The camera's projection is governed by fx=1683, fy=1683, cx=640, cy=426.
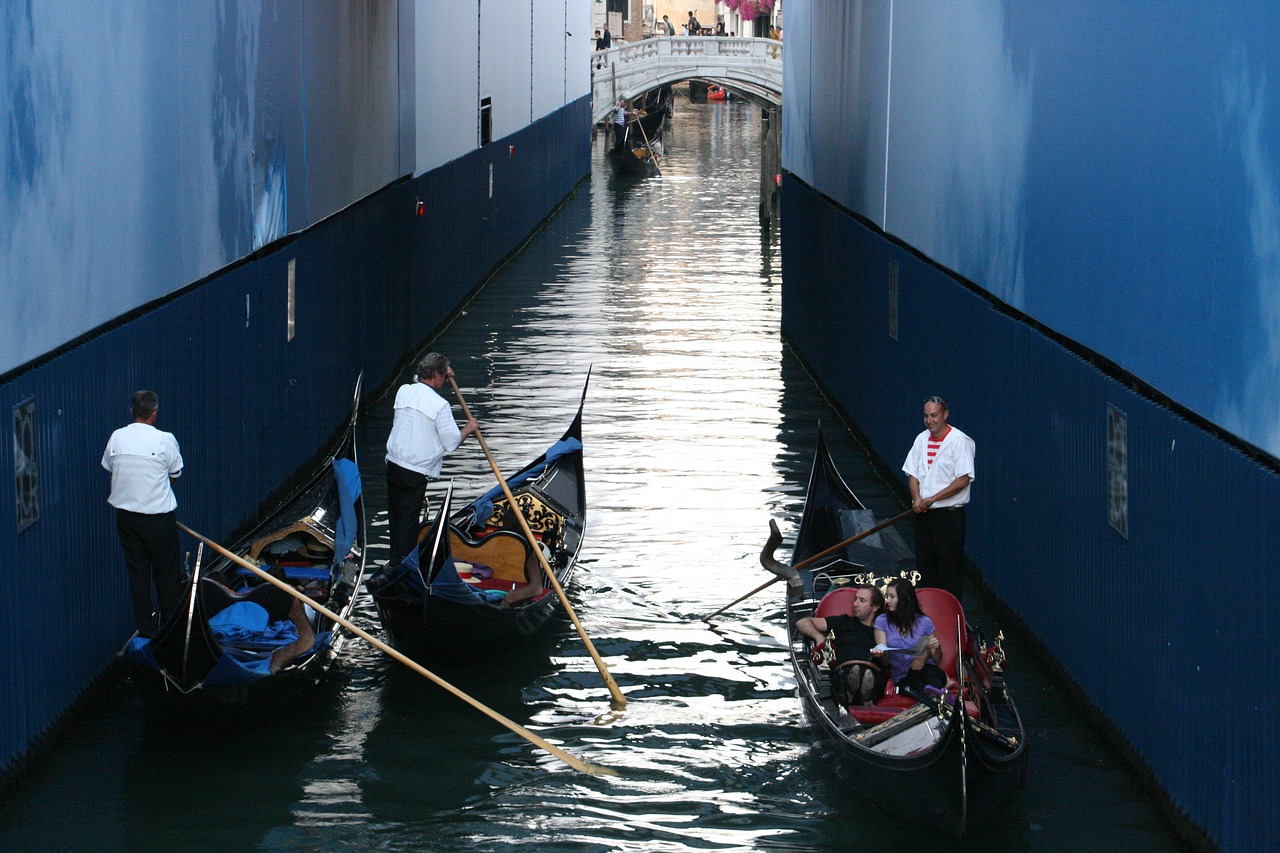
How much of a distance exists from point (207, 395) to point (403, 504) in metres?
1.80

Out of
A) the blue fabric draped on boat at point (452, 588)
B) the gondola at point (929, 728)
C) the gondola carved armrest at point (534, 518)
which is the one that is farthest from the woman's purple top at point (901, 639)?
the gondola carved armrest at point (534, 518)

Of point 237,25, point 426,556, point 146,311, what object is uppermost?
point 237,25

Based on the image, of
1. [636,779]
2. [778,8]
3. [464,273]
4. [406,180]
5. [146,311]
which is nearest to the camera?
[636,779]

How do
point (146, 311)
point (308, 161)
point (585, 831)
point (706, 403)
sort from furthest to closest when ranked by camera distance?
point (706, 403) → point (308, 161) → point (146, 311) → point (585, 831)

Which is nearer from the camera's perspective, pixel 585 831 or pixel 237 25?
pixel 585 831

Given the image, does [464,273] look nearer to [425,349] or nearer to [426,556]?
[425,349]

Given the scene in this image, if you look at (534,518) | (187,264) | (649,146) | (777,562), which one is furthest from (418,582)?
(649,146)

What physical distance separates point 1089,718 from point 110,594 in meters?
5.33

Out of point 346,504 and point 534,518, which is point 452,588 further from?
point 534,518

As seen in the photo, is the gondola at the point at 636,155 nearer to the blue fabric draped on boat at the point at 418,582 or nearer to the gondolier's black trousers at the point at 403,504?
the gondolier's black trousers at the point at 403,504

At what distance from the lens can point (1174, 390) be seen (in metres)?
7.64

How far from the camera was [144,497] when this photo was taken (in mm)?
8695

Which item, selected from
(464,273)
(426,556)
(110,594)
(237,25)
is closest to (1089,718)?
(426,556)

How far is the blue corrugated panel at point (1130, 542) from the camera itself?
6.59m
